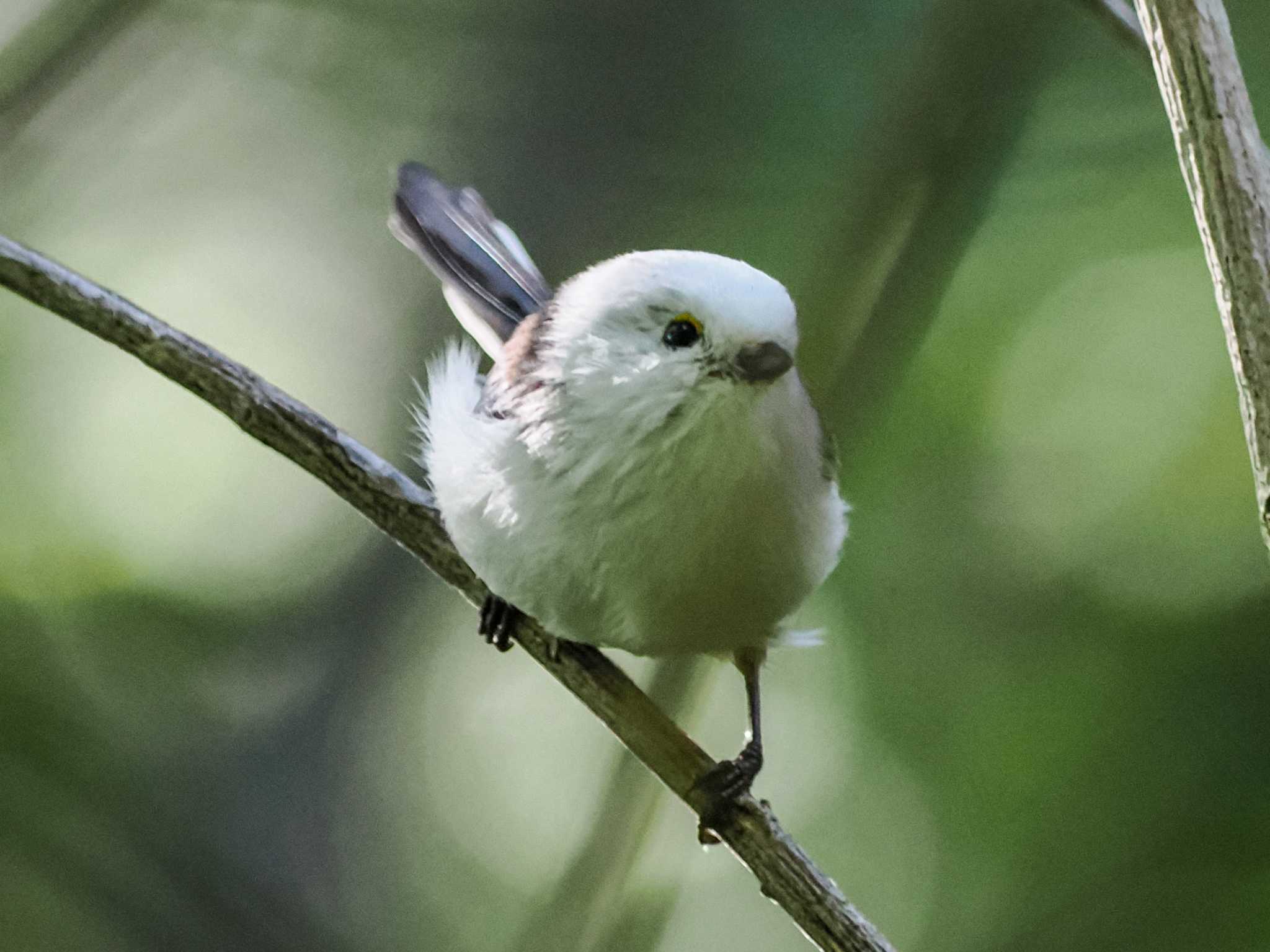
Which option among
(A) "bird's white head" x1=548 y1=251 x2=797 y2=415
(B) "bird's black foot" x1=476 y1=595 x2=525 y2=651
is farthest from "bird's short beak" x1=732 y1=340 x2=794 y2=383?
(B) "bird's black foot" x1=476 y1=595 x2=525 y2=651

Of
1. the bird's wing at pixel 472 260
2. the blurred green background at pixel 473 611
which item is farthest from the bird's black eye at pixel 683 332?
the blurred green background at pixel 473 611

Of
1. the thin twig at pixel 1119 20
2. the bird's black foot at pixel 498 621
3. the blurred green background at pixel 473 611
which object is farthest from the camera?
the blurred green background at pixel 473 611

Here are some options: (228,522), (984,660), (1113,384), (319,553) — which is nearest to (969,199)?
(1113,384)

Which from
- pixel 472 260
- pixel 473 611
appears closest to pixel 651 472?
pixel 472 260

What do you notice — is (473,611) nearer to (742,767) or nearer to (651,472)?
(742,767)

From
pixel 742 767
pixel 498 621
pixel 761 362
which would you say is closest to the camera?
pixel 761 362

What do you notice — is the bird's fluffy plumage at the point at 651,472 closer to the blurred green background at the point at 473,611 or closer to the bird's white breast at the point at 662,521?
the bird's white breast at the point at 662,521

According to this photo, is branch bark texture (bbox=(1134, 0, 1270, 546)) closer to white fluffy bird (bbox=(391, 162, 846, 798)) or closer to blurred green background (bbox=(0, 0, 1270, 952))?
white fluffy bird (bbox=(391, 162, 846, 798))

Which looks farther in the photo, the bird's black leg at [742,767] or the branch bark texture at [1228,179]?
the bird's black leg at [742,767]
